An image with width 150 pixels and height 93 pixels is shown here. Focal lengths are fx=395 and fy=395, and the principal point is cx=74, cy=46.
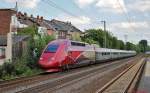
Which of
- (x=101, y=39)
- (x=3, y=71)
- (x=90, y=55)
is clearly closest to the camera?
(x=3, y=71)

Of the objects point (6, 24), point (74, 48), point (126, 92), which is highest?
point (6, 24)

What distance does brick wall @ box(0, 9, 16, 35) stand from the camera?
73.6 metres

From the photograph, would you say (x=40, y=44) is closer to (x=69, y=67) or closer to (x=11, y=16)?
(x=69, y=67)

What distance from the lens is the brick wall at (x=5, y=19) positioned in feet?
242

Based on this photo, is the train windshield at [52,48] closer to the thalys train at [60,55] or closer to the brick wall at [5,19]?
the thalys train at [60,55]

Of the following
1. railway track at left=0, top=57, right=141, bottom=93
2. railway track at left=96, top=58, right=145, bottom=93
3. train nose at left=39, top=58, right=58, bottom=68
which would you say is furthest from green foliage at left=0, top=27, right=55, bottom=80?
railway track at left=96, top=58, right=145, bottom=93

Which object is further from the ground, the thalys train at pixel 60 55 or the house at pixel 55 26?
the house at pixel 55 26

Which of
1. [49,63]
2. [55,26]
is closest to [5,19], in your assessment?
[49,63]

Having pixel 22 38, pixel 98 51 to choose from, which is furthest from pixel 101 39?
pixel 22 38

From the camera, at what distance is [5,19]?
7469 cm

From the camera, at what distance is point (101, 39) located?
438 feet

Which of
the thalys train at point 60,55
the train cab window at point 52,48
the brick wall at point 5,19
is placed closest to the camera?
the thalys train at point 60,55

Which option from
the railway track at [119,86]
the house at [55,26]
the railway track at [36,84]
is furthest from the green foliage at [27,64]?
the house at [55,26]

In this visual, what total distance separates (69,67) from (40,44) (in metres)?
4.74
